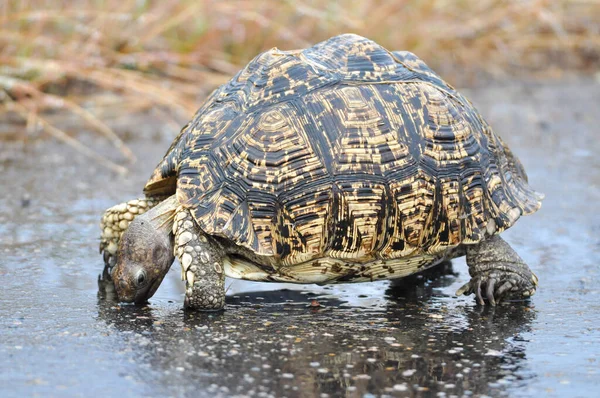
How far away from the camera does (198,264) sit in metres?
3.89

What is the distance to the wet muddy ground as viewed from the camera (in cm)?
296

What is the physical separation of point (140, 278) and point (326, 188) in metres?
0.89

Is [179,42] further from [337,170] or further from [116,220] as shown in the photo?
[337,170]

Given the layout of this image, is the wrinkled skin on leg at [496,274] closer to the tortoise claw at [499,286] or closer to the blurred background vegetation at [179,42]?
the tortoise claw at [499,286]

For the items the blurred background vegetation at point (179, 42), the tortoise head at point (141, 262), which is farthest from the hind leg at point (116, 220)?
the blurred background vegetation at point (179, 42)

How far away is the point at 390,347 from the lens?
3.37 m

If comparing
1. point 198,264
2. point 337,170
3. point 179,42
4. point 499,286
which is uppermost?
point 179,42

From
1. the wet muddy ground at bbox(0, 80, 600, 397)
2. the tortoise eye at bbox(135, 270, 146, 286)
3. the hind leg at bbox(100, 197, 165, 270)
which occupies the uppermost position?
the hind leg at bbox(100, 197, 165, 270)

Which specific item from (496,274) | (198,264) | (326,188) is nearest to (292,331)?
(198,264)

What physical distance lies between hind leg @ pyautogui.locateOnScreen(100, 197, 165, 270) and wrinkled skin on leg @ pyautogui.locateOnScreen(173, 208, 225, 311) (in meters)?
0.55

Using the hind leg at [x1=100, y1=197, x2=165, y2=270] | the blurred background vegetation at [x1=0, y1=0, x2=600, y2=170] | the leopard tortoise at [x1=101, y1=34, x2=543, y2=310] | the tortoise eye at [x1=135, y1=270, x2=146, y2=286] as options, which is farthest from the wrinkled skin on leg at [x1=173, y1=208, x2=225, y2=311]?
the blurred background vegetation at [x1=0, y1=0, x2=600, y2=170]

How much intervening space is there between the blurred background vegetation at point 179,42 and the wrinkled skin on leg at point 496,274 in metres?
2.98

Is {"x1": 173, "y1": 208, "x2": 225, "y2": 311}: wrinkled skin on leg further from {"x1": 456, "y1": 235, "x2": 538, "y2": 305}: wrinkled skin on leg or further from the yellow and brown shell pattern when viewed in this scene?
{"x1": 456, "y1": 235, "x2": 538, "y2": 305}: wrinkled skin on leg

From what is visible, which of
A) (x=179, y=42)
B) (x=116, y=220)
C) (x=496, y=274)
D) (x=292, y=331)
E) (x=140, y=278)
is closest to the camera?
(x=292, y=331)
